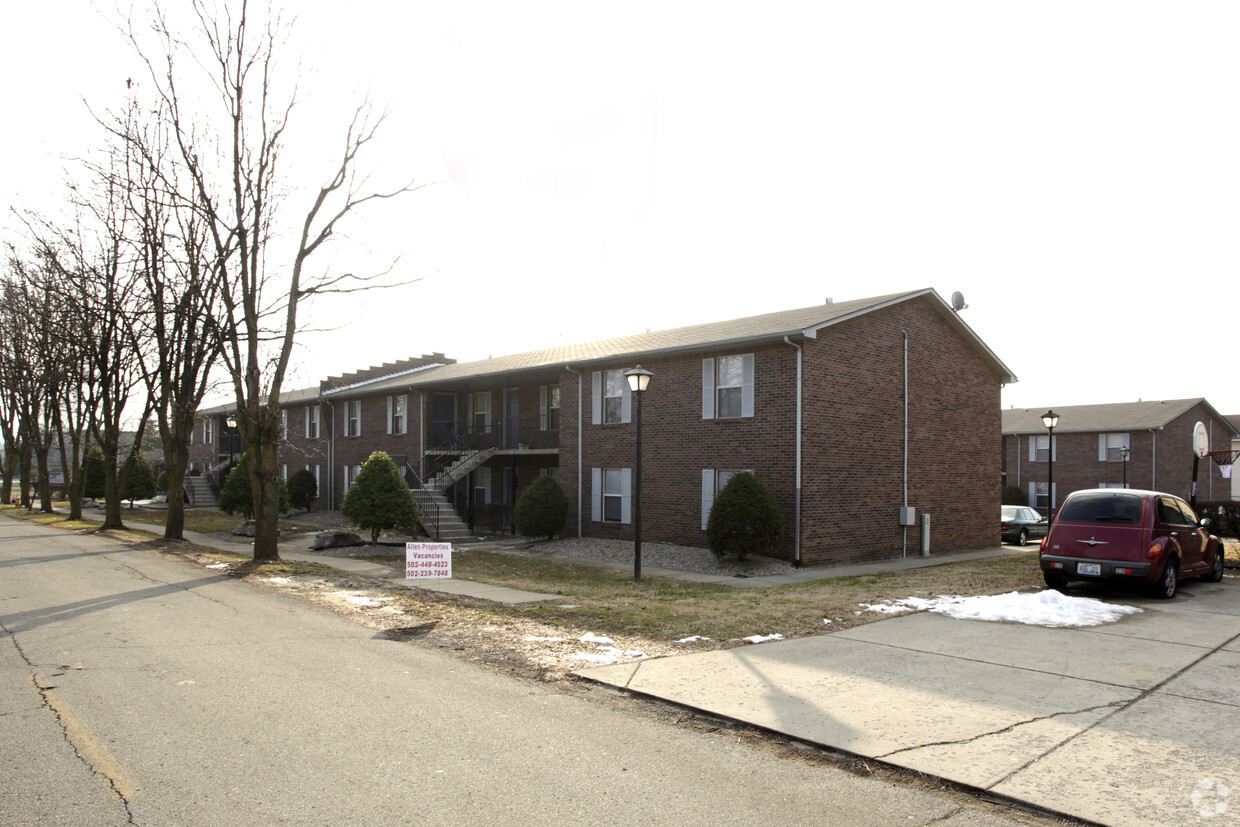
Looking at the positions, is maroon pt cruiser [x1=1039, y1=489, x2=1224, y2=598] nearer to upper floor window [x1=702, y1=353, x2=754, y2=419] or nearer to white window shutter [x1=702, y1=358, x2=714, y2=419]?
upper floor window [x1=702, y1=353, x2=754, y2=419]

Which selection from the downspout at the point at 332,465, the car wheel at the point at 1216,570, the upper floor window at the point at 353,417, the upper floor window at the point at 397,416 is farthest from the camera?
the downspout at the point at 332,465

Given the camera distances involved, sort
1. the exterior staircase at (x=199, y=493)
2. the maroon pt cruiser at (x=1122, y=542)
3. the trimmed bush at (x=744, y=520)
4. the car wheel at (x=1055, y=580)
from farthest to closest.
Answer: the exterior staircase at (x=199, y=493), the trimmed bush at (x=744, y=520), the car wheel at (x=1055, y=580), the maroon pt cruiser at (x=1122, y=542)

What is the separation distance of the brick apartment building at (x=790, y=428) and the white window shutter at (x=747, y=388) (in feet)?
0.12

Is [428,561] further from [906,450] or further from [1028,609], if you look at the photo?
[906,450]

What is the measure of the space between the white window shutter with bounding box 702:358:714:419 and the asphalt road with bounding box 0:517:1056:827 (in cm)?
1188

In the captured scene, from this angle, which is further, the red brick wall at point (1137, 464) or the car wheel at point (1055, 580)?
the red brick wall at point (1137, 464)

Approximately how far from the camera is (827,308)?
20.8 m

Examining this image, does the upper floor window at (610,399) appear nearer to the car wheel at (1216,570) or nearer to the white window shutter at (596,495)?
the white window shutter at (596,495)

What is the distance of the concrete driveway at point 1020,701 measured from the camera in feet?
15.8

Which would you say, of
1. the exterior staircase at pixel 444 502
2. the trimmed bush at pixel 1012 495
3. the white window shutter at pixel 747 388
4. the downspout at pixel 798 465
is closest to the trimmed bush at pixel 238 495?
the exterior staircase at pixel 444 502

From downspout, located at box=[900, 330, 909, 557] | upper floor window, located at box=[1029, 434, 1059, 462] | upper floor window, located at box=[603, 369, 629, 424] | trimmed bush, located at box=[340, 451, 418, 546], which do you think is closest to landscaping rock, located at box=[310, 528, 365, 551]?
trimmed bush, located at box=[340, 451, 418, 546]

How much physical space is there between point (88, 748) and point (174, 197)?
18.1 m

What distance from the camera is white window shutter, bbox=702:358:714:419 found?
19469 mm

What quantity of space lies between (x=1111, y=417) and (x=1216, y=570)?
30.7 m
